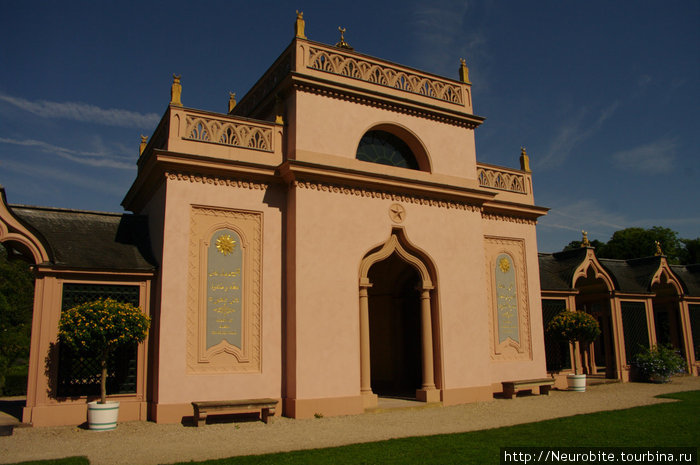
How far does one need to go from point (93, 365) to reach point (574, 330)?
14940 millimetres

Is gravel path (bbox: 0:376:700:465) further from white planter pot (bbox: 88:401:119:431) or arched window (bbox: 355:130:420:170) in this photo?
arched window (bbox: 355:130:420:170)

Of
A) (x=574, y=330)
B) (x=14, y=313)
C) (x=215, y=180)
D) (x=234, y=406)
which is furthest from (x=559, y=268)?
(x=14, y=313)

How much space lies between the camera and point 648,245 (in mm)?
48094

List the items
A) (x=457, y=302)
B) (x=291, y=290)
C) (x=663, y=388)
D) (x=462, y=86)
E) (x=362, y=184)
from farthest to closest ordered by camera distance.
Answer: (x=663, y=388) → (x=462, y=86) → (x=457, y=302) → (x=362, y=184) → (x=291, y=290)

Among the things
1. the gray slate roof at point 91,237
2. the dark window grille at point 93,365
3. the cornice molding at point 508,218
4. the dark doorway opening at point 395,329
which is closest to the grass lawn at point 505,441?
the dark window grille at point 93,365

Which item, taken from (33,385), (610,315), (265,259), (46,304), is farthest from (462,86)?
(33,385)

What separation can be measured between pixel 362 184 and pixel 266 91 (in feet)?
14.5

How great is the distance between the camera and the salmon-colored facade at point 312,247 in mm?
13109

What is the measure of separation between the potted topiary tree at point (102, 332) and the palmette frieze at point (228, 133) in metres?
4.54

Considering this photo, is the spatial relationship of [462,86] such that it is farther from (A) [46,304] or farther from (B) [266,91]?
(A) [46,304]

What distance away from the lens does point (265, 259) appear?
46.7ft

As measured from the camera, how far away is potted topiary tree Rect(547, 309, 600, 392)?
61.8 feet

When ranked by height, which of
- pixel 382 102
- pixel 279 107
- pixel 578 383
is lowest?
pixel 578 383

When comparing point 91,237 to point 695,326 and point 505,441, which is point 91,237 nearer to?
point 505,441
